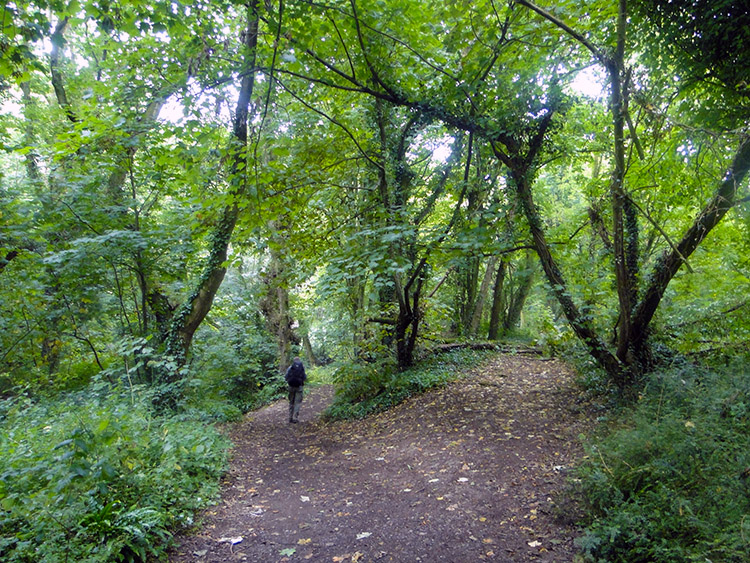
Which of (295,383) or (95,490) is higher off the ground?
(95,490)

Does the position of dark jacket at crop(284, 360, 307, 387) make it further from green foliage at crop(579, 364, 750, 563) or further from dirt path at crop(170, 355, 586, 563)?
green foliage at crop(579, 364, 750, 563)

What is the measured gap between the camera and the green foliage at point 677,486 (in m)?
2.69

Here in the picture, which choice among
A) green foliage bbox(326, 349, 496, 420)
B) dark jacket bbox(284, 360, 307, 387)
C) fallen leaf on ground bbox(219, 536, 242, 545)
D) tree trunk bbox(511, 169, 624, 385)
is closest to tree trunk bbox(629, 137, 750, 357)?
tree trunk bbox(511, 169, 624, 385)

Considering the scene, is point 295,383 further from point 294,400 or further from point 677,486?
point 677,486

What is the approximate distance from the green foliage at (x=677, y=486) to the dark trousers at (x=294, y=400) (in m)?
7.25

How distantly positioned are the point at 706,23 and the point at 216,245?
8.73 metres

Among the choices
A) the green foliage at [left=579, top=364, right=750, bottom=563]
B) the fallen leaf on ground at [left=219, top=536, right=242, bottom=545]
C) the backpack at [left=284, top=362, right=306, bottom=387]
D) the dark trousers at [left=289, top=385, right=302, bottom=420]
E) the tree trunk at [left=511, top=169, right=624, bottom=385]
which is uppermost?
the tree trunk at [left=511, top=169, right=624, bottom=385]

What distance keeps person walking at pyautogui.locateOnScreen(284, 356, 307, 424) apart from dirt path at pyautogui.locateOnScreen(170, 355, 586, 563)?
3.14ft

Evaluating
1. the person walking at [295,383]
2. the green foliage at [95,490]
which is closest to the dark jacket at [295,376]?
the person walking at [295,383]

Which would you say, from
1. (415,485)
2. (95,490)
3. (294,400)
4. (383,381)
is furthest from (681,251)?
(294,400)

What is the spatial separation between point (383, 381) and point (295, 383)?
218cm

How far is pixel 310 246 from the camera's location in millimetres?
8211

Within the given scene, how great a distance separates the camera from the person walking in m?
9.85

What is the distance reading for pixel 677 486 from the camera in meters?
3.22
